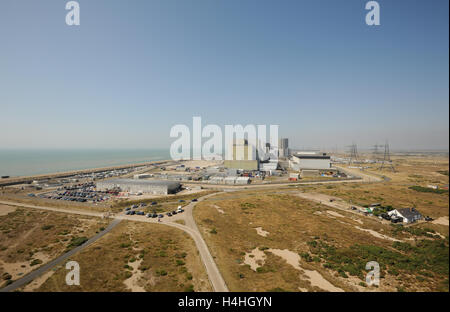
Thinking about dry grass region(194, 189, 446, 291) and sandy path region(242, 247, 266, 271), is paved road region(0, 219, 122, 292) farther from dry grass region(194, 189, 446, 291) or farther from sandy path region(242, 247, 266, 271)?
sandy path region(242, 247, 266, 271)

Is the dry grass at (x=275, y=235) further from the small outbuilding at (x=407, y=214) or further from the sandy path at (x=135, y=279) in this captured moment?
the sandy path at (x=135, y=279)

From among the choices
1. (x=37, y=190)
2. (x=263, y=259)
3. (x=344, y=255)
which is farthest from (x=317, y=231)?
(x=37, y=190)

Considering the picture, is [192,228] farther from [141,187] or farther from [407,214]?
[407,214]

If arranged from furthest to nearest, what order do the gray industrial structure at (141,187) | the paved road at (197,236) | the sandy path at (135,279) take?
the gray industrial structure at (141,187)
the paved road at (197,236)
the sandy path at (135,279)

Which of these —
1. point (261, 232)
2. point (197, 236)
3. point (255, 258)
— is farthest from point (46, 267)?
point (261, 232)

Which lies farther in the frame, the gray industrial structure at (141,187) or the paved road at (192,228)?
the gray industrial structure at (141,187)

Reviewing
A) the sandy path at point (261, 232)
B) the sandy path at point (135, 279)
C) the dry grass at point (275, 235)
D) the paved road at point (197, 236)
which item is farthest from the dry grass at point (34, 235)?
the sandy path at point (261, 232)

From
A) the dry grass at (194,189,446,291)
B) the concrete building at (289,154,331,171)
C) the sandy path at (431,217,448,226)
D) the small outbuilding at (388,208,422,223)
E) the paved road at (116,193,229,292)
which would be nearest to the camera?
the sandy path at (431,217,448,226)

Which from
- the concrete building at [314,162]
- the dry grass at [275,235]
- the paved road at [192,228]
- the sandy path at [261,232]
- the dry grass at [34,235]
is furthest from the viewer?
the concrete building at [314,162]

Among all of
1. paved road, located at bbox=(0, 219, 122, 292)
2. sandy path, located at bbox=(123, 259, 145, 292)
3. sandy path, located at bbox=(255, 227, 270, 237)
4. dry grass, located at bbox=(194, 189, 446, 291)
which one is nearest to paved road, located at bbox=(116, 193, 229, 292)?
dry grass, located at bbox=(194, 189, 446, 291)
